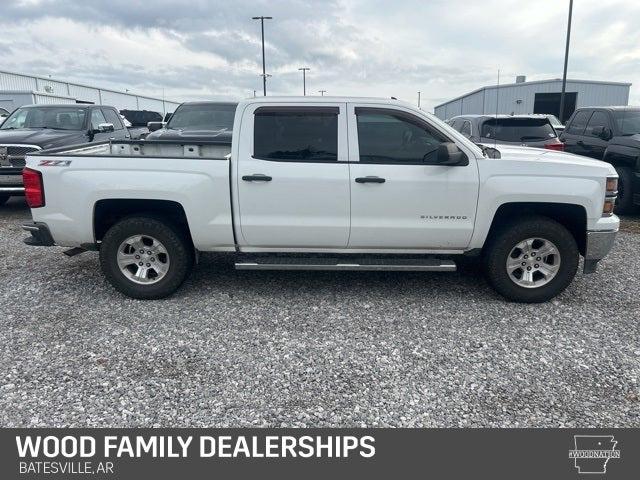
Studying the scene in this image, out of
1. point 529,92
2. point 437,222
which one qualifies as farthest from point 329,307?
point 529,92

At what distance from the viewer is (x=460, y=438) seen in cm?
269

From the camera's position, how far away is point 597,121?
29.9ft

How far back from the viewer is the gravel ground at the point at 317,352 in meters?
2.92

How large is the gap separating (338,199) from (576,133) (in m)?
7.49

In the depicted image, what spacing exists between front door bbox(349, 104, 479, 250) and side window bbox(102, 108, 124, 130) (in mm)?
7776

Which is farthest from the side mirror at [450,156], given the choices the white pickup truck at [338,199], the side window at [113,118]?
the side window at [113,118]

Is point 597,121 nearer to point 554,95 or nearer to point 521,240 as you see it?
point 521,240

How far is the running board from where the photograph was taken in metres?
4.35

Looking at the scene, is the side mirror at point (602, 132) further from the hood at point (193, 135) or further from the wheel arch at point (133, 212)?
the wheel arch at point (133, 212)

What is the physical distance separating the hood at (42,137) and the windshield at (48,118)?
0.31 meters

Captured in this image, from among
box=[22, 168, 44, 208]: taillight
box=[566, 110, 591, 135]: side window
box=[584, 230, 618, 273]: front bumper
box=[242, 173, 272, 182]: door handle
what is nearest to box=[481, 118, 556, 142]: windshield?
box=[566, 110, 591, 135]: side window

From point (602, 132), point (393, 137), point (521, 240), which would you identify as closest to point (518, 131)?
point (602, 132)

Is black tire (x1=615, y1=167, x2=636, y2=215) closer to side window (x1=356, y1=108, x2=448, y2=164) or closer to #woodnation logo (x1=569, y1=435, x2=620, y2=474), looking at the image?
side window (x1=356, y1=108, x2=448, y2=164)

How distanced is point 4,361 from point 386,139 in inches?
138
